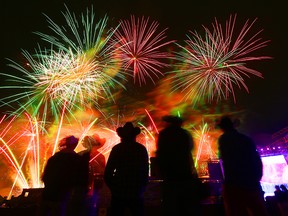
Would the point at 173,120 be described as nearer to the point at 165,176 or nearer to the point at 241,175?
the point at 165,176

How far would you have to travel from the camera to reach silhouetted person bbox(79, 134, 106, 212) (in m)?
4.39

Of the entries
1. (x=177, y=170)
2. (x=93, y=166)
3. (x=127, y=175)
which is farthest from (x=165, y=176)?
(x=93, y=166)

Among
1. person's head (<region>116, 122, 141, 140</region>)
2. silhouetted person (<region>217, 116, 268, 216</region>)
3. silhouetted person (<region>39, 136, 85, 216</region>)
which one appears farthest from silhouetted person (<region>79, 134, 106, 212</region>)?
silhouetted person (<region>217, 116, 268, 216</region>)

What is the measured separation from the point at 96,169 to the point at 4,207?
2.08 meters

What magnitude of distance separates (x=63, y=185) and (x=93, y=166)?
1.16 metres

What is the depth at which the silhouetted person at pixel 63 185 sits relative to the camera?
12.5 feet

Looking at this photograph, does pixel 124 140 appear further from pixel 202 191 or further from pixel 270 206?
pixel 270 206

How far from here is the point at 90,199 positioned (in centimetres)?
434

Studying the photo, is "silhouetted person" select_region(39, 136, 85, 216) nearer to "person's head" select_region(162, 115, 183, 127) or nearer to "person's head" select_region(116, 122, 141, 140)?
"person's head" select_region(116, 122, 141, 140)

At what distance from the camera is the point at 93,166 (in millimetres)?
5066

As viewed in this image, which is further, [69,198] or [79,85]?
[79,85]

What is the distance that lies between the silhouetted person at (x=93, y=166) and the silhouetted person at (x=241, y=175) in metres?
2.45

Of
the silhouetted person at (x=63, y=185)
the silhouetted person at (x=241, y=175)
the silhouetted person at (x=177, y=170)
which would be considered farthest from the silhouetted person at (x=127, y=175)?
the silhouetted person at (x=241, y=175)

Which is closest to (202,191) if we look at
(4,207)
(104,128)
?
(4,207)
